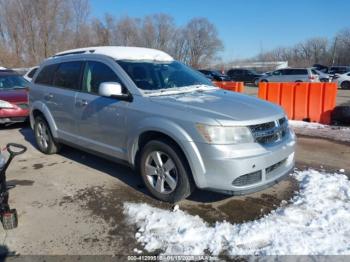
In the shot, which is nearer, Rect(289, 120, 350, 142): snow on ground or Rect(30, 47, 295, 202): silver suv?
Rect(30, 47, 295, 202): silver suv

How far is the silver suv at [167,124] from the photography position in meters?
3.73

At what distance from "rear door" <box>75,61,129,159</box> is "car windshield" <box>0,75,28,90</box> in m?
5.80

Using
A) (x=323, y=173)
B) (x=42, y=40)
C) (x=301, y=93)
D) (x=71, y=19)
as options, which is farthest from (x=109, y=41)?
(x=323, y=173)

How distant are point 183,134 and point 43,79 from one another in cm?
371

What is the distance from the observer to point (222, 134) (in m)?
3.69

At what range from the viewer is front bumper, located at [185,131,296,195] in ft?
12.0

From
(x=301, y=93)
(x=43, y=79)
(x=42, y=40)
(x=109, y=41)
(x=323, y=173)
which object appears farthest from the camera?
(x=109, y=41)

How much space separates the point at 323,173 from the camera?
5352 millimetres

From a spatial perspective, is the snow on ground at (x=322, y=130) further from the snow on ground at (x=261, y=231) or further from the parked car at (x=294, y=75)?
the parked car at (x=294, y=75)

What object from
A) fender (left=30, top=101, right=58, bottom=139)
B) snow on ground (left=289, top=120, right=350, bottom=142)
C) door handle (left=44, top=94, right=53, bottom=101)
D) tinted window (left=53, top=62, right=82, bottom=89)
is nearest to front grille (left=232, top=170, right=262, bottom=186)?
tinted window (left=53, top=62, right=82, bottom=89)

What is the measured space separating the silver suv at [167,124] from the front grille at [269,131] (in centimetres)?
1

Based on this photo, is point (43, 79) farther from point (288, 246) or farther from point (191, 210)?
point (288, 246)

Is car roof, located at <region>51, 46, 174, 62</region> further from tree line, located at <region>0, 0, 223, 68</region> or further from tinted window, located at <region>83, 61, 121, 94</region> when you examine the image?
tree line, located at <region>0, 0, 223, 68</region>

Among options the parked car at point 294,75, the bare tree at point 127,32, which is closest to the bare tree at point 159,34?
the bare tree at point 127,32
